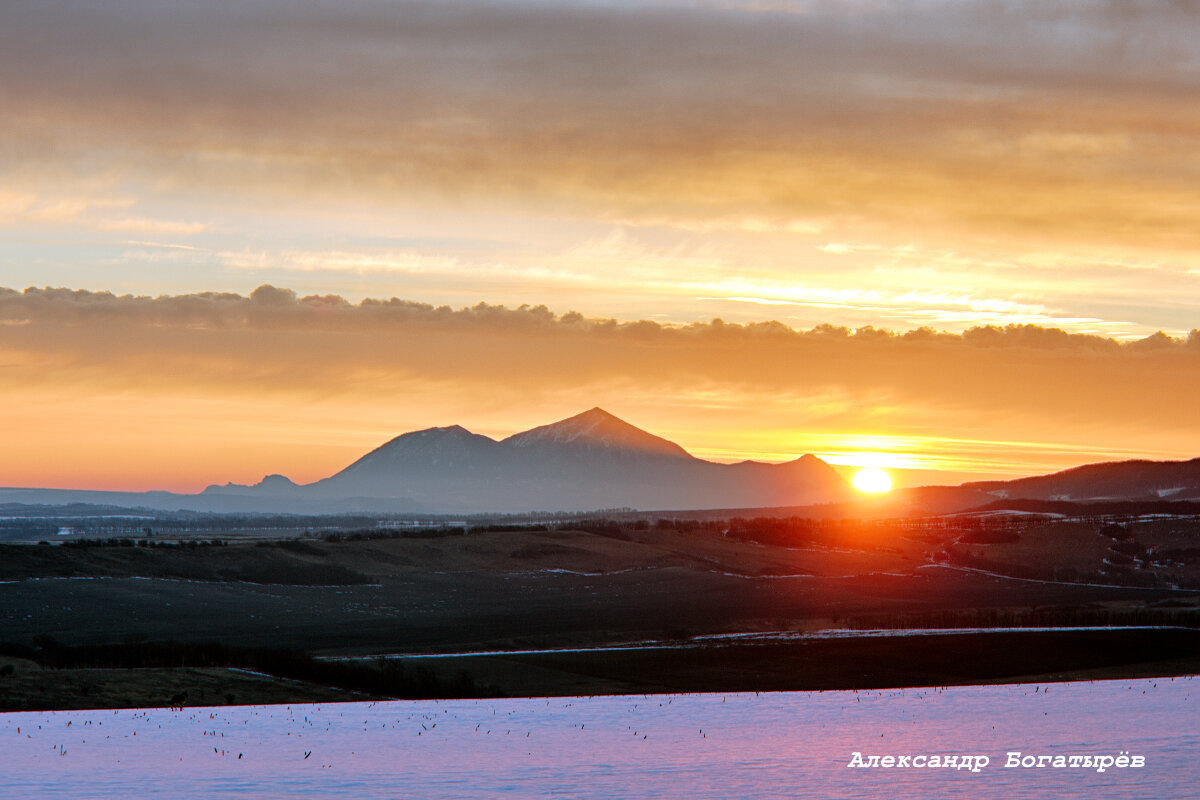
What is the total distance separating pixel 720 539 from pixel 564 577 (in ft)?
144

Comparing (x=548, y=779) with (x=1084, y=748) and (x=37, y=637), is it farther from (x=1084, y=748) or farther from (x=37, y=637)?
(x=37, y=637)

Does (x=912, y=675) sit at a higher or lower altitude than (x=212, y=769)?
lower

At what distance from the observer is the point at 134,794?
1984cm

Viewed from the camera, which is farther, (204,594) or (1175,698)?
(204,594)

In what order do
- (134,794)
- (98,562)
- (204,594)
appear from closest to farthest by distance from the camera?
(134,794) → (204,594) → (98,562)

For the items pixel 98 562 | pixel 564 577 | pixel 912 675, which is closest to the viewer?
pixel 912 675

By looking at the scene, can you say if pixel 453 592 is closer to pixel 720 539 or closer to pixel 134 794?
pixel 720 539

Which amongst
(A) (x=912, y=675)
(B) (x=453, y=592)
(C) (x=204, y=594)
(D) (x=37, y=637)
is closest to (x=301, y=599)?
(C) (x=204, y=594)

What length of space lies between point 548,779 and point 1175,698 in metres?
17.5

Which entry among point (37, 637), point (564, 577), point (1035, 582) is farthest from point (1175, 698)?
point (1035, 582)

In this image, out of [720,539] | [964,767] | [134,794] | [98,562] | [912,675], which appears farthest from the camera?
[720,539]

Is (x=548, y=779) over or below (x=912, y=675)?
over

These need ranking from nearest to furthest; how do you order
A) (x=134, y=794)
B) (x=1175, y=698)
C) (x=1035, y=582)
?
1. (x=134, y=794)
2. (x=1175, y=698)
3. (x=1035, y=582)

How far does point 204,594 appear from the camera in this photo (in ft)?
296
